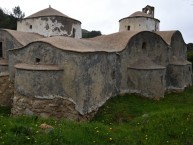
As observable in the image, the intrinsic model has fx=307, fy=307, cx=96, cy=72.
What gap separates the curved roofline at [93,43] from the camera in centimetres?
1425

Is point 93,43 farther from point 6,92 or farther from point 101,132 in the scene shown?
point 101,132

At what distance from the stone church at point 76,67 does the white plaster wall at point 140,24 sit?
12.3ft

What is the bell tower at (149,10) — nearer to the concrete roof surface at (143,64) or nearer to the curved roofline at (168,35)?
the curved roofline at (168,35)

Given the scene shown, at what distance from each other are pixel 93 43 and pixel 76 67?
381 cm

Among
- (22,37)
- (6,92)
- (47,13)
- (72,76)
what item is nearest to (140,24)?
(47,13)

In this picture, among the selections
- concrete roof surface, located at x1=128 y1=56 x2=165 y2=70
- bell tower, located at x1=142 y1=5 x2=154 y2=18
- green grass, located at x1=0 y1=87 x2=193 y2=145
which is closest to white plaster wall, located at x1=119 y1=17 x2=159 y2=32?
bell tower, located at x1=142 y1=5 x2=154 y2=18

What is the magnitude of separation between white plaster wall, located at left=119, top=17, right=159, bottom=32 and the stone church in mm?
3750

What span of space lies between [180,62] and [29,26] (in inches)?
452

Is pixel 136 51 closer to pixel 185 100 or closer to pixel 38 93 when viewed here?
pixel 185 100

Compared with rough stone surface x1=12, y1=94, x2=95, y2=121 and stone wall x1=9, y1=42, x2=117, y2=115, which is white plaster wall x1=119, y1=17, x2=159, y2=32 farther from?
rough stone surface x1=12, y1=94, x2=95, y2=121

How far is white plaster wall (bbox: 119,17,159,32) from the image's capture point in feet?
86.9

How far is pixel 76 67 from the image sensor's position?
44.5 ft

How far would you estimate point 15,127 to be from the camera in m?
7.13

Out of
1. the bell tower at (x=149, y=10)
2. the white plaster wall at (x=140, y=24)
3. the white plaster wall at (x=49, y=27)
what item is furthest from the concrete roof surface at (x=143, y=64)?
the bell tower at (x=149, y=10)
